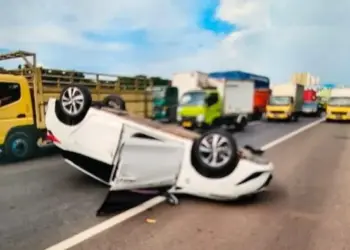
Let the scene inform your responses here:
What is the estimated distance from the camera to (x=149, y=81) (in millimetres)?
16312

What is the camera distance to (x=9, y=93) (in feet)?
29.8

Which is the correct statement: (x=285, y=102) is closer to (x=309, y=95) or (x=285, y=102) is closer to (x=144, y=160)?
(x=309, y=95)

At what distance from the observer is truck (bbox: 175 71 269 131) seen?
679 inches

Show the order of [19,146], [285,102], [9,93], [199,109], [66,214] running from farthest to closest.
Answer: [285,102]
[199,109]
[19,146]
[9,93]
[66,214]

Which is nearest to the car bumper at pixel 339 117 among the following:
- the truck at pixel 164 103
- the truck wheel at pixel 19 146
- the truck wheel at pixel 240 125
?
the truck wheel at pixel 240 125

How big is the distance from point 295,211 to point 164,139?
219 cm

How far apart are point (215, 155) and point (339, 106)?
83.7 ft

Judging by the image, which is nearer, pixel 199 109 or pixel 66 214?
pixel 66 214

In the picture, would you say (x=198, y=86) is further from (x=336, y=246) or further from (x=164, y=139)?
(x=336, y=246)

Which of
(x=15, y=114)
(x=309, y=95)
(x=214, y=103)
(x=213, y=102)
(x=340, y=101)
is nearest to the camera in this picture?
(x=15, y=114)

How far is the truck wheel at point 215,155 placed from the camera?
5.41 meters

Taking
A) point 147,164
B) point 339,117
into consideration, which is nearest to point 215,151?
point 147,164

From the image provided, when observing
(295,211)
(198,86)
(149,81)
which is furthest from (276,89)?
(295,211)

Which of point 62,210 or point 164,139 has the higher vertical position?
point 164,139
